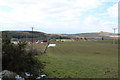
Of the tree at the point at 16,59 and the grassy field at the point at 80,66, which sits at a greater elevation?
the tree at the point at 16,59

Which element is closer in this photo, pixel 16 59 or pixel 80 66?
pixel 16 59

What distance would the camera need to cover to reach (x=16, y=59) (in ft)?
23.2

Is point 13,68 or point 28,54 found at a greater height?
point 28,54

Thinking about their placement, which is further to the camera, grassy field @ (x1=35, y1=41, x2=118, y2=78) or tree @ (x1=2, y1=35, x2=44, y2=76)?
grassy field @ (x1=35, y1=41, x2=118, y2=78)

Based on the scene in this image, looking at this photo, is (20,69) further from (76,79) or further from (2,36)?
(76,79)

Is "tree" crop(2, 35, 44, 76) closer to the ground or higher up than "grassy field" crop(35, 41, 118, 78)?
higher up

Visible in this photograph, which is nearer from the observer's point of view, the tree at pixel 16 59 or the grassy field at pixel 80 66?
the tree at pixel 16 59

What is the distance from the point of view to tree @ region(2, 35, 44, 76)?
696cm

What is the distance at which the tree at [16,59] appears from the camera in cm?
696

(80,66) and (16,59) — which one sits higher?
(16,59)

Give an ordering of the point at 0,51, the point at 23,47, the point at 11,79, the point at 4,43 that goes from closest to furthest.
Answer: the point at 11,79, the point at 0,51, the point at 4,43, the point at 23,47

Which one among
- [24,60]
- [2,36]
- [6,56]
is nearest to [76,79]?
[24,60]

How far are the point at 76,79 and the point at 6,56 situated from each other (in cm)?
342

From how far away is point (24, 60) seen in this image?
7285mm
